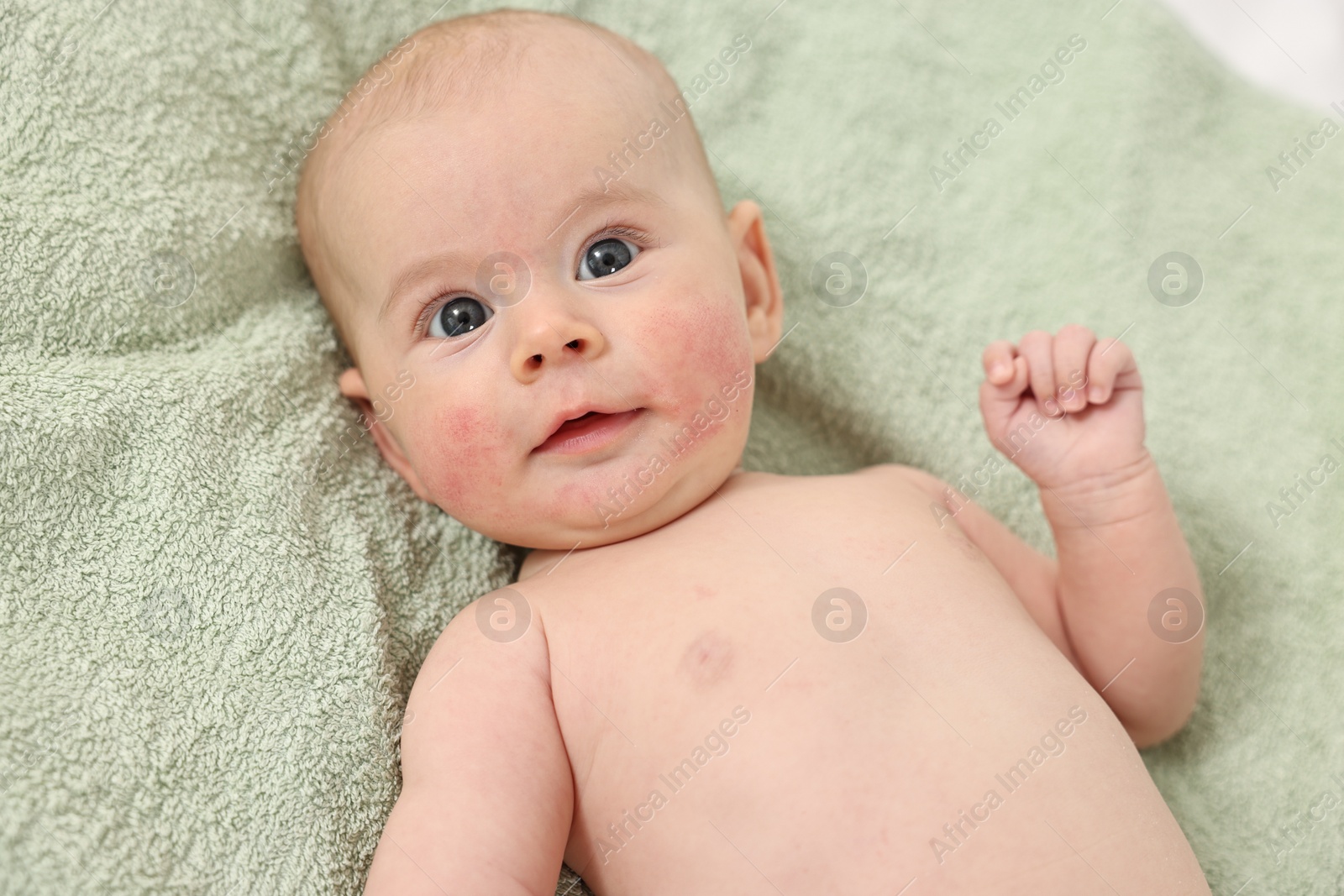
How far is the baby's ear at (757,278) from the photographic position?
1.35 meters

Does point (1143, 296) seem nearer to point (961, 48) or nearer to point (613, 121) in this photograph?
point (961, 48)

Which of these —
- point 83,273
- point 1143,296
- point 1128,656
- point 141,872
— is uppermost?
point 1143,296

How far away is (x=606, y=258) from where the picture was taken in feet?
3.78

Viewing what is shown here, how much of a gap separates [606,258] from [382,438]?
Answer: 0.41 meters

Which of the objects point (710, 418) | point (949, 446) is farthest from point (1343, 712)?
point (710, 418)

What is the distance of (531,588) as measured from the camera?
1.22 metres

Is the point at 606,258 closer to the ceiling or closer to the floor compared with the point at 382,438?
closer to the ceiling

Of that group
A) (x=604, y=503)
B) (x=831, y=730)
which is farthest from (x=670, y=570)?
(x=831, y=730)

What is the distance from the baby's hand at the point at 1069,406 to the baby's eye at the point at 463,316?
23.8 inches

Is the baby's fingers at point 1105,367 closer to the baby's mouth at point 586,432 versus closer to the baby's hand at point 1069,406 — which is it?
the baby's hand at point 1069,406

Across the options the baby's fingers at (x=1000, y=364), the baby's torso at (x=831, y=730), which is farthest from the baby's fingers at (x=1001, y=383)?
the baby's torso at (x=831, y=730)

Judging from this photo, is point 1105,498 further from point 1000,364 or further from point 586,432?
point 586,432

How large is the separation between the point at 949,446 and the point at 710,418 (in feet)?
1.77

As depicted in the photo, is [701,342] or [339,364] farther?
[339,364]
